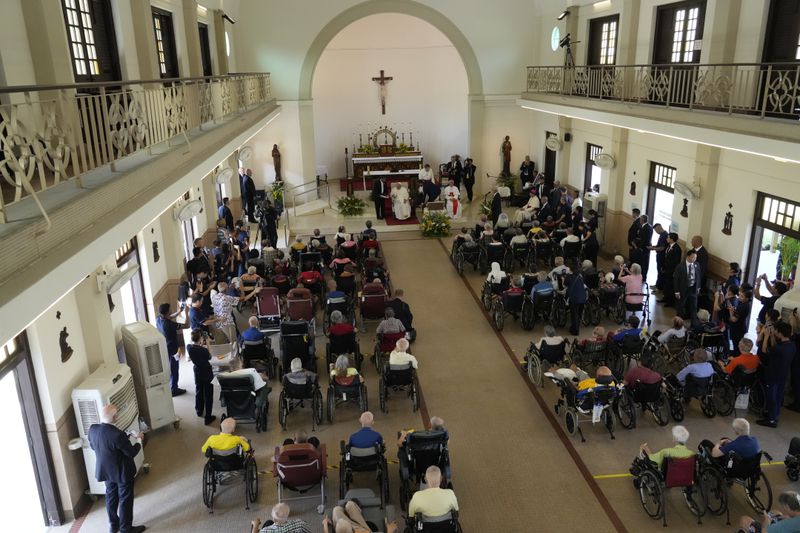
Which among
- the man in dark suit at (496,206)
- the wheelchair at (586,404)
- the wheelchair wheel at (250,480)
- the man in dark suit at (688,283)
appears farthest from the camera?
the man in dark suit at (496,206)

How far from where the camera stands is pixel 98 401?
7.14 m

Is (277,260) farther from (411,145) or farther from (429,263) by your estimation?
(411,145)

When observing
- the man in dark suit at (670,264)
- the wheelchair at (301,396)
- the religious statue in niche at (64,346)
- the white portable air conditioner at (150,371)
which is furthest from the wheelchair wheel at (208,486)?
the man in dark suit at (670,264)

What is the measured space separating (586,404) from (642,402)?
89 centimetres

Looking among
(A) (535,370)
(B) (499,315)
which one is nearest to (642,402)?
(A) (535,370)

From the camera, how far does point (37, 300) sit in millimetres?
3809

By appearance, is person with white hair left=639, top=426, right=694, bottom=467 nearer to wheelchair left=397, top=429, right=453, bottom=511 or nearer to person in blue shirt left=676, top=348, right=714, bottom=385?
person in blue shirt left=676, top=348, right=714, bottom=385

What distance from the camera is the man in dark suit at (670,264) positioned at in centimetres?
1226

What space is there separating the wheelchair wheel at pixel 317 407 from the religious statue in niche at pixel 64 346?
3183 millimetres

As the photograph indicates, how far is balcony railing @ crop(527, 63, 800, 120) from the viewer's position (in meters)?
9.11

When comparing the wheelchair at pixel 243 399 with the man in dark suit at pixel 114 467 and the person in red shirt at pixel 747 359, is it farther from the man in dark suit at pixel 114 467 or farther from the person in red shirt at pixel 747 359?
the person in red shirt at pixel 747 359

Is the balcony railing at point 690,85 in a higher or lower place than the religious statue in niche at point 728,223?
higher

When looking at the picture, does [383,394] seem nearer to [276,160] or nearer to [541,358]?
[541,358]

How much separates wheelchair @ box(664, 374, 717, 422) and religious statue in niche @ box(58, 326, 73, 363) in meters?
7.77
